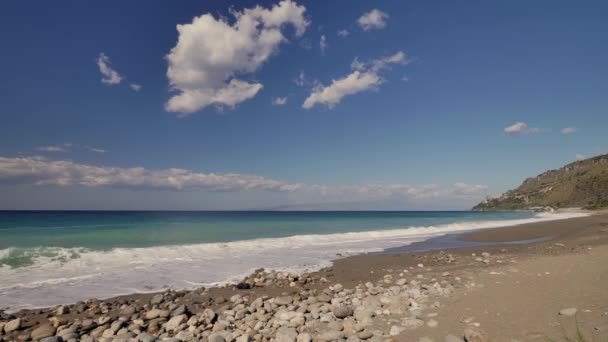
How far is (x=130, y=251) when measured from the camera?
53.8ft

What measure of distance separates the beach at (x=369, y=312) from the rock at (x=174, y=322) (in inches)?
0.8

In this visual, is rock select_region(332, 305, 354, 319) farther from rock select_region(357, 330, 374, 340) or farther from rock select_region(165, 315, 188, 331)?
rock select_region(165, 315, 188, 331)

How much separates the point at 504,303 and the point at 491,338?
1666mm

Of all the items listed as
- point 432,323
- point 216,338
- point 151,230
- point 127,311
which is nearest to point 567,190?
point 151,230

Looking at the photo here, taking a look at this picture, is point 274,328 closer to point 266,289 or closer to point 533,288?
point 266,289

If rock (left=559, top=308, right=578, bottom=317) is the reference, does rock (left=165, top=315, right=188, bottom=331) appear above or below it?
below

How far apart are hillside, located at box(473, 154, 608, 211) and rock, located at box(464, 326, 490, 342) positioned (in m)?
87.2

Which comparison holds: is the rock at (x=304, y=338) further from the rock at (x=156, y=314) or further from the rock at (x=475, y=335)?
the rock at (x=156, y=314)

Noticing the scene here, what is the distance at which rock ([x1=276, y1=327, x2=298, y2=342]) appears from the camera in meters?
4.69

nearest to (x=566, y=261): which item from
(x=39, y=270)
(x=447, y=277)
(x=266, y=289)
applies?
(x=447, y=277)

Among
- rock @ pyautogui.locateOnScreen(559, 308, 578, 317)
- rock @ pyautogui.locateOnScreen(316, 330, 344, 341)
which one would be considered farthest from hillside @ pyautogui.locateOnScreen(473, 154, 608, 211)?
rock @ pyautogui.locateOnScreen(316, 330, 344, 341)

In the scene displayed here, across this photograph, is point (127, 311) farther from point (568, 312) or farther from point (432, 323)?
point (568, 312)

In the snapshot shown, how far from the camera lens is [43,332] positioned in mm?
5816

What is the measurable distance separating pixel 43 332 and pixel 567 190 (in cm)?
12770
